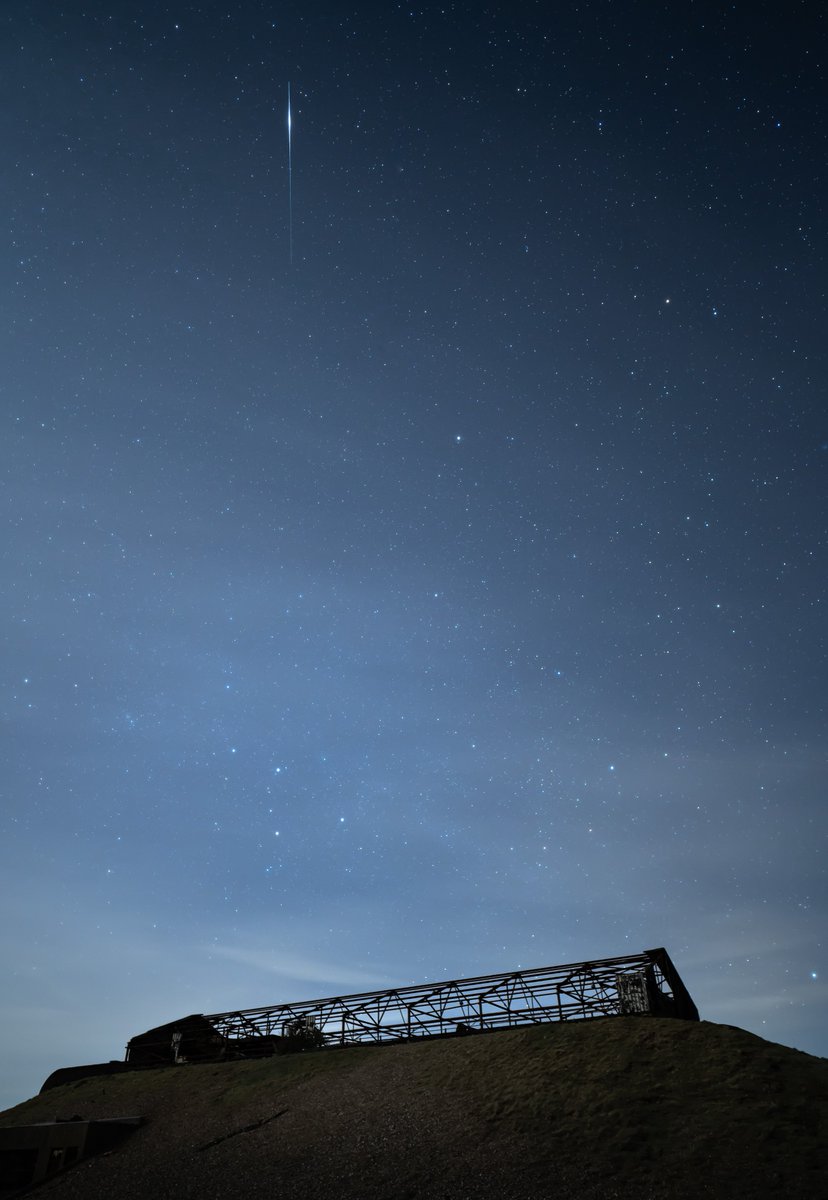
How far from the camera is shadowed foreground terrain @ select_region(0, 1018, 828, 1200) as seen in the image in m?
14.5

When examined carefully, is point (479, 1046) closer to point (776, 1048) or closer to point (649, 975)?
point (649, 975)

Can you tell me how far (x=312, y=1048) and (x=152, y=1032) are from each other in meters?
9.85

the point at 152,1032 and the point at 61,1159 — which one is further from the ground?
the point at 152,1032

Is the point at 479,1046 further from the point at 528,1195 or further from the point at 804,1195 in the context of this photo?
the point at 804,1195

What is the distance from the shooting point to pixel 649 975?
74.2 feet

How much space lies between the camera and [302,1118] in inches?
810

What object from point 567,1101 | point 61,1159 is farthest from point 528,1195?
point 61,1159

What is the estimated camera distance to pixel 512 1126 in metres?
17.1

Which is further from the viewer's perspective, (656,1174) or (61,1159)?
(61,1159)

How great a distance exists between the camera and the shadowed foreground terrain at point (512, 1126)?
14.5 meters

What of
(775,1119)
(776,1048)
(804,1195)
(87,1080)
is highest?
(87,1080)

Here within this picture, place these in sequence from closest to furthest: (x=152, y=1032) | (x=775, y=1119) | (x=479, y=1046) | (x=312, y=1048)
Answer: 1. (x=775, y=1119)
2. (x=479, y=1046)
3. (x=312, y=1048)
4. (x=152, y=1032)

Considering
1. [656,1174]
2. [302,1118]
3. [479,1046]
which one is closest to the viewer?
[656,1174]

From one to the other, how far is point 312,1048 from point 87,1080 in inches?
391
